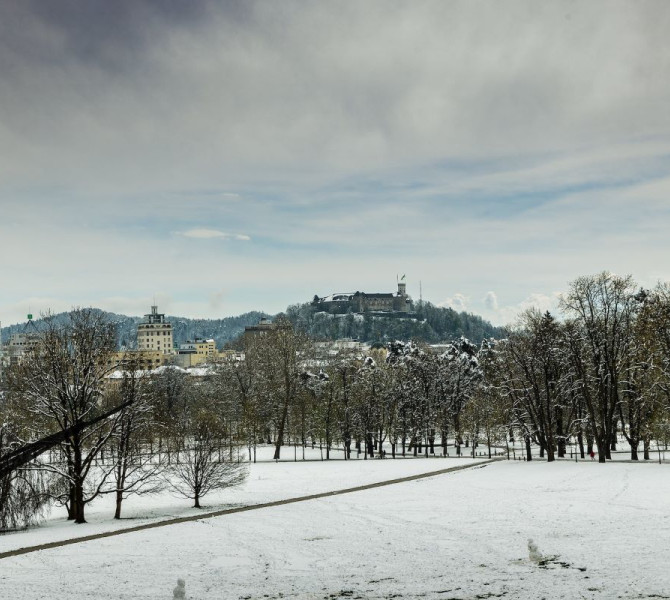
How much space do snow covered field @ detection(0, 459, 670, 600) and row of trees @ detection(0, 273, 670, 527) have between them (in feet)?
16.3

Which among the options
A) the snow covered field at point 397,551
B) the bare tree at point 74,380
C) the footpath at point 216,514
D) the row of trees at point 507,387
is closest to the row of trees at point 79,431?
the bare tree at point 74,380

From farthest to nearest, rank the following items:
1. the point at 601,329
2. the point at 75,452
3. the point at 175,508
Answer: the point at 601,329 → the point at 175,508 → the point at 75,452

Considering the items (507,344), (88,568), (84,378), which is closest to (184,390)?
(507,344)

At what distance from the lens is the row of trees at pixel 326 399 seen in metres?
32.1

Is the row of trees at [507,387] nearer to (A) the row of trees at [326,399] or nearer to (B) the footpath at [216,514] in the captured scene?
(A) the row of trees at [326,399]

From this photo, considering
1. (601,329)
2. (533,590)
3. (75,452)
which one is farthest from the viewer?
(601,329)

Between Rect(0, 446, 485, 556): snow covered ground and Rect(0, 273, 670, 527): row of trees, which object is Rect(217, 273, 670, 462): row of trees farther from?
Rect(0, 446, 485, 556): snow covered ground

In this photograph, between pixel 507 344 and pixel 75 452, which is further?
pixel 507 344

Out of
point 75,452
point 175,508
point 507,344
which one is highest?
point 507,344

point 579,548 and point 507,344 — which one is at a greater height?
point 507,344

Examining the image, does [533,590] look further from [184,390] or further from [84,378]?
[184,390]

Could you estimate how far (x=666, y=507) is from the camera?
25.9 meters

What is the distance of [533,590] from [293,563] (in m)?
7.03

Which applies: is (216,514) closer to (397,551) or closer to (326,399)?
(397,551)
